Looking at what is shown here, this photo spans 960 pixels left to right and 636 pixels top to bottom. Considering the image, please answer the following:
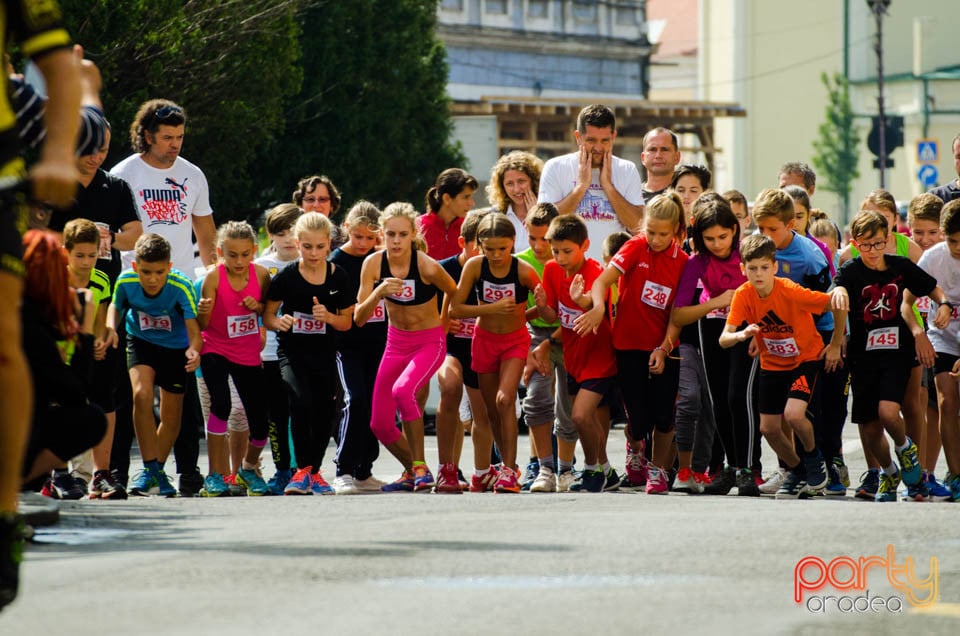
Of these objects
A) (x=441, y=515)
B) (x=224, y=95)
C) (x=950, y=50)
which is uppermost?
(x=950, y=50)

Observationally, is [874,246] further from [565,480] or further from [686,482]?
[565,480]

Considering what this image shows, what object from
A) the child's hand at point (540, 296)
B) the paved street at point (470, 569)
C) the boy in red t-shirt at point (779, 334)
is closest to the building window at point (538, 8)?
the child's hand at point (540, 296)

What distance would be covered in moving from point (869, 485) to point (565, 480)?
1868 millimetres

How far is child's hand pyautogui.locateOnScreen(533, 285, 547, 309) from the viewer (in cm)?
1127

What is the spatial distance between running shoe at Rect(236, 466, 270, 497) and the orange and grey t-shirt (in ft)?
10.1

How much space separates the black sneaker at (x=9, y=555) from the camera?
558 centimetres

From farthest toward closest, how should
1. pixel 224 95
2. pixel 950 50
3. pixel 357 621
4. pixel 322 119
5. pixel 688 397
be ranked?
pixel 950 50 < pixel 322 119 < pixel 224 95 < pixel 688 397 < pixel 357 621

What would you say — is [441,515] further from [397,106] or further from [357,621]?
[397,106]

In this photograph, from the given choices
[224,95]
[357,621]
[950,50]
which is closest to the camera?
[357,621]

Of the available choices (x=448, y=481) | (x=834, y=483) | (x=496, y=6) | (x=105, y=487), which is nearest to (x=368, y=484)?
(x=448, y=481)

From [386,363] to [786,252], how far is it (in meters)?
2.56

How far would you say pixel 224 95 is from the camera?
27578mm

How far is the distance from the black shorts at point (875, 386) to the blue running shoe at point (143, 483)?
4.17 metres

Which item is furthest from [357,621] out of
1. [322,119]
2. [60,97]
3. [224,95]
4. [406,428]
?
[322,119]
